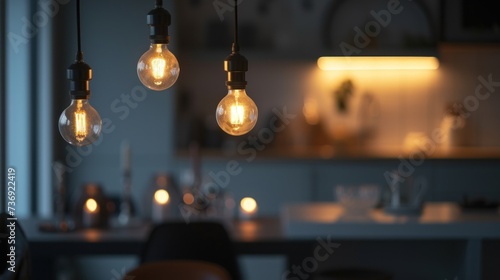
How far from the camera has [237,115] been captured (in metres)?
2.15

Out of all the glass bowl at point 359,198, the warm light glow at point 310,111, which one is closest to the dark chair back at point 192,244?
the glass bowl at point 359,198

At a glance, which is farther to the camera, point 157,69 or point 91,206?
point 91,206

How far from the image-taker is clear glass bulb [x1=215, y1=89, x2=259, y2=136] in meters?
2.15

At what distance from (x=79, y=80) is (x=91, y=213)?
172 cm

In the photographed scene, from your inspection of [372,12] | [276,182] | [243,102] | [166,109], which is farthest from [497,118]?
[243,102]

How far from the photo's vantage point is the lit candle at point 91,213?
3.87 metres

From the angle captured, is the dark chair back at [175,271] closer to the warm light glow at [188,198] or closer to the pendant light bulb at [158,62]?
the pendant light bulb at [158,62]

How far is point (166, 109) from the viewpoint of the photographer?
5906 millimetres

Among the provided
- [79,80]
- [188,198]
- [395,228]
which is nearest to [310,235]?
[395,228]

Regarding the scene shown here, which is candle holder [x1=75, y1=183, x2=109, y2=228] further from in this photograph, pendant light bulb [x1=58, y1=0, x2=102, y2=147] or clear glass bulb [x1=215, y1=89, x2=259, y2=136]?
clear glass bulb [x1=215, y1=89, x2=259, y2=136]

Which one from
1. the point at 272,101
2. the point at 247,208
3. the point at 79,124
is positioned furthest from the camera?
the point at 272,101

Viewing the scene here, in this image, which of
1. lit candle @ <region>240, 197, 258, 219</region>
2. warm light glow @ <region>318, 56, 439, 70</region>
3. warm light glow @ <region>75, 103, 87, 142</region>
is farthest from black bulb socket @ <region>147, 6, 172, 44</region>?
warm light glow @ <region>318, 56, 439, 70</region>

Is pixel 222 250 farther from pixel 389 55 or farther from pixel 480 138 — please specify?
pixel 480 138

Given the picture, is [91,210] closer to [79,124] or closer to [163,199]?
[163,199]
